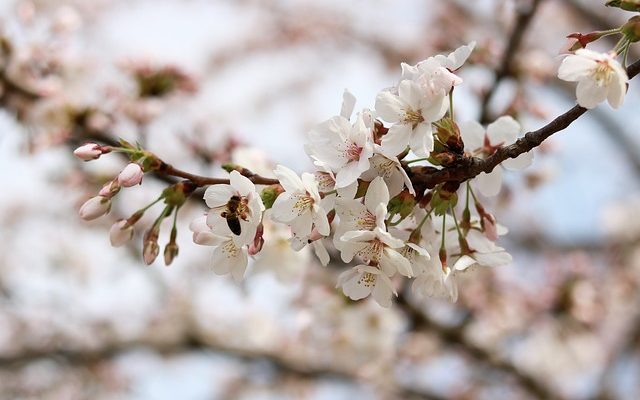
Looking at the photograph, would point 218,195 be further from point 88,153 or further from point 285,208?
point 88,153

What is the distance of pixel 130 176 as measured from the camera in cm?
108

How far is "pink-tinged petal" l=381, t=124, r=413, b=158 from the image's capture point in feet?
3.08

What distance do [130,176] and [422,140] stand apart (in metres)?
0.50

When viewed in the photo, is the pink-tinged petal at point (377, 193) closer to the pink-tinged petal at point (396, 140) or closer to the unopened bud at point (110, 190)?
the pink-tinged petal at point (396, 140)

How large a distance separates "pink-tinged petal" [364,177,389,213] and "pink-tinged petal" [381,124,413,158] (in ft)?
0.14

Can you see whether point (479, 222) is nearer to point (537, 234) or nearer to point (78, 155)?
point (78, 155)

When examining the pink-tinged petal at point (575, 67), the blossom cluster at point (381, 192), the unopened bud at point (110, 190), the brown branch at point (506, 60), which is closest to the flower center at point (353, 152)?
the blossom cluster at point (381, 192)

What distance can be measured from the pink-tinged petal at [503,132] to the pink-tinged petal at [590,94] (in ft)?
1.00

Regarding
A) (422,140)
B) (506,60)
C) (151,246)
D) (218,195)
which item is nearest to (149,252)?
(151,246)

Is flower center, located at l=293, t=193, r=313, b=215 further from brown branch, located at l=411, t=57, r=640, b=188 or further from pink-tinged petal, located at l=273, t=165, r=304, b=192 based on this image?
brown branch, located at l=411, t=57, r=640, b=188

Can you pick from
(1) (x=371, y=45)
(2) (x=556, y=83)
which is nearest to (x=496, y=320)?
(2) (x=556, y=83)

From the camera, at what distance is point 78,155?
111cm

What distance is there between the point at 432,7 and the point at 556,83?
163cm

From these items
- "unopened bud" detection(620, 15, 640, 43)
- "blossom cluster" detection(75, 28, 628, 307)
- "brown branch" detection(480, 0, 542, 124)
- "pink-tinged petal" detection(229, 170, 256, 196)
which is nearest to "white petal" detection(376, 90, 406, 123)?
"blossom cluster" detection(75, 28, 628, 307)
